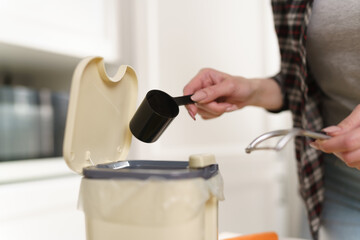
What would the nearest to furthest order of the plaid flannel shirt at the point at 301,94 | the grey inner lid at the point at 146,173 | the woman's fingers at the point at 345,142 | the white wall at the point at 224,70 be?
the grey inner lid at the point at 146,173
the woman's fingers at the point at 345,142
the plaid flannel shirt at the point at 301,94
the white wall at the point at 224,70

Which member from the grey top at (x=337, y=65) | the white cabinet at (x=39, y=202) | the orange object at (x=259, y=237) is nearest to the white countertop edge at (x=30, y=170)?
the white cabinet at (x=39, y=202)

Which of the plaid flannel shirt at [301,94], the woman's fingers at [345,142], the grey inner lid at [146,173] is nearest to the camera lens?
the grey inner lid at [146,173]

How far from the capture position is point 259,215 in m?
Result: 1.60

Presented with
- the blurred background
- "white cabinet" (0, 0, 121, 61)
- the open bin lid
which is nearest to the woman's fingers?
the open bin lid

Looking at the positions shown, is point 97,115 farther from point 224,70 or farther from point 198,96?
point 224,70

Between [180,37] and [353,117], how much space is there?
811 mm

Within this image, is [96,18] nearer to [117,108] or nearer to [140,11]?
[140,11]

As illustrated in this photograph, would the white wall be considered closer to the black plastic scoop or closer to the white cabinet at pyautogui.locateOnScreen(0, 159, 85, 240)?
the white cabinet at pyautogui.locateOnScreen(0, 159, 85, 240)

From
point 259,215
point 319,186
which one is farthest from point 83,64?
point 259,215

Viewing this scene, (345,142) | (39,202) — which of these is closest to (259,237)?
(345,142)

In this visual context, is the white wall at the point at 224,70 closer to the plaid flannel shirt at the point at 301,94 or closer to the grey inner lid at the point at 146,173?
the plaid flannel shirt at the point at 301,94

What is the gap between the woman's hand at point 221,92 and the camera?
66cm

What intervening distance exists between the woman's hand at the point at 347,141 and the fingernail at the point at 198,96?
20 centimetres

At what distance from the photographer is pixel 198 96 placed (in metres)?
0.62
